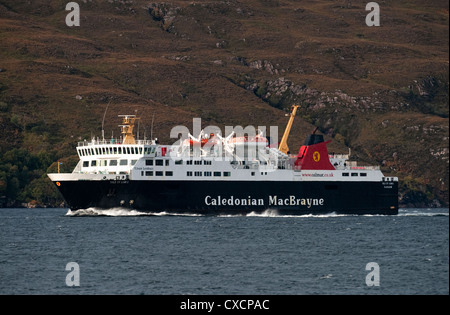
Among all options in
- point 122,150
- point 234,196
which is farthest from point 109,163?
point 234,196

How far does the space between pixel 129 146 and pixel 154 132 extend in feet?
230

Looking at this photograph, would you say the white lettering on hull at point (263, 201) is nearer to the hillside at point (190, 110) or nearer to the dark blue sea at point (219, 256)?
the dark blue sea at point (219, 256)

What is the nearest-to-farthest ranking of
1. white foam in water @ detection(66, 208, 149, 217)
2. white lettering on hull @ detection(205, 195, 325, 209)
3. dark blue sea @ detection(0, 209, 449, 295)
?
dark blue sea @ detection(0, 209, 449, 295), white foam in water @ detection(66, 208, 149, 217), white lettering on hull @ detection(205, 195, 325, 209)

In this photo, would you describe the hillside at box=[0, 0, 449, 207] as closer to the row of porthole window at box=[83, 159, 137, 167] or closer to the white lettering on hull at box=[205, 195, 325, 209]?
the row of porthole window at box=[83, 159, 137, 167]

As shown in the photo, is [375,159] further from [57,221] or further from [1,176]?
[57,221]

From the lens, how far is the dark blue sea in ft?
135

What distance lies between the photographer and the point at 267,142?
8231cm

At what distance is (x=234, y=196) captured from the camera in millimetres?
78562

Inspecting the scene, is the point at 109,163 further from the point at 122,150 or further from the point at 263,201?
the point at 263,201

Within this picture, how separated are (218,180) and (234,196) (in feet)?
6.99

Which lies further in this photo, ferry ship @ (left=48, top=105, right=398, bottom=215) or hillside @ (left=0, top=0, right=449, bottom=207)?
hillside @ (left=0, top=0, right=449, bottom=207)

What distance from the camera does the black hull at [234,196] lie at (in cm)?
7550

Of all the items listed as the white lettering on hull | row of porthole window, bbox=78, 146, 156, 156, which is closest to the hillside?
row of porthole window, bbox=78, 146, 156, 156

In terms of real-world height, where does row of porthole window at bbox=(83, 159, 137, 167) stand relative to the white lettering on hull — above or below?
above
